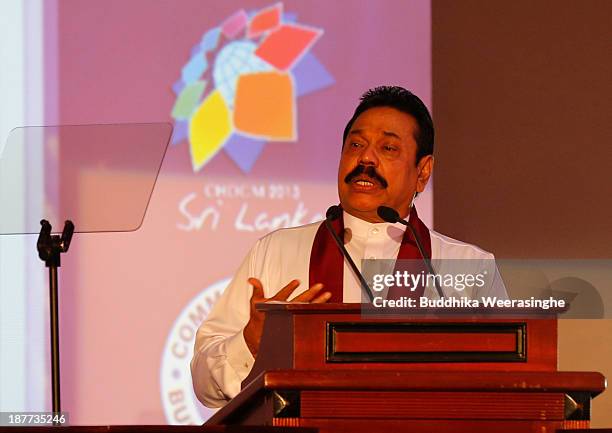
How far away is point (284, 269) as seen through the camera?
355cm

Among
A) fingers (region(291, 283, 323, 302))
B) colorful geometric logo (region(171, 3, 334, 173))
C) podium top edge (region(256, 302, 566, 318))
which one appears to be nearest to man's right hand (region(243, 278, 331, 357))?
fingers (region(291, 283, 323, 302))

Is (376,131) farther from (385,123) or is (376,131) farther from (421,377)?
(421,377)

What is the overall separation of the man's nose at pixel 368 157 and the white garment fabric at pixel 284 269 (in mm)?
253

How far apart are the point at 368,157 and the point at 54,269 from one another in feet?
3.30

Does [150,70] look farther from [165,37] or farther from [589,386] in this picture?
[589,386]

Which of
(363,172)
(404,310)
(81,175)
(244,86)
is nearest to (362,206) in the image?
(363,172)

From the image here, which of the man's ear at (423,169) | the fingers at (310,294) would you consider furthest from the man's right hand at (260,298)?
the man's ear at (423,169)

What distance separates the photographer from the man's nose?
3.45 meters

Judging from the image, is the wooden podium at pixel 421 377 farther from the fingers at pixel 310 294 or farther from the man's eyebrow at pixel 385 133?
the man's eyebrow at pixel 385 133

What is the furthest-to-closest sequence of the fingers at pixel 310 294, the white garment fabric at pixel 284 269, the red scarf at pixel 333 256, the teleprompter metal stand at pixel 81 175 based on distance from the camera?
the red scarf at pixel 333 256 < the teleprompter metal stand at pixel 81 175 < the white garment fabric at pixel 284 269 < the fingers at pixel 310 294

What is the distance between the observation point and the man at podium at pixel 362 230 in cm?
344

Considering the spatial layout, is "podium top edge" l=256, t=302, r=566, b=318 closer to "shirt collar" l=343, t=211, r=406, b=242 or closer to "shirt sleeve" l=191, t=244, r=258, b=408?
"shirt sleeve" l=191, t=244, r=258, b=408

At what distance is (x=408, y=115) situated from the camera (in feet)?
11.8

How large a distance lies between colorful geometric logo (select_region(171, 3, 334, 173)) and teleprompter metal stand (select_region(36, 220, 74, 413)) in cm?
141
